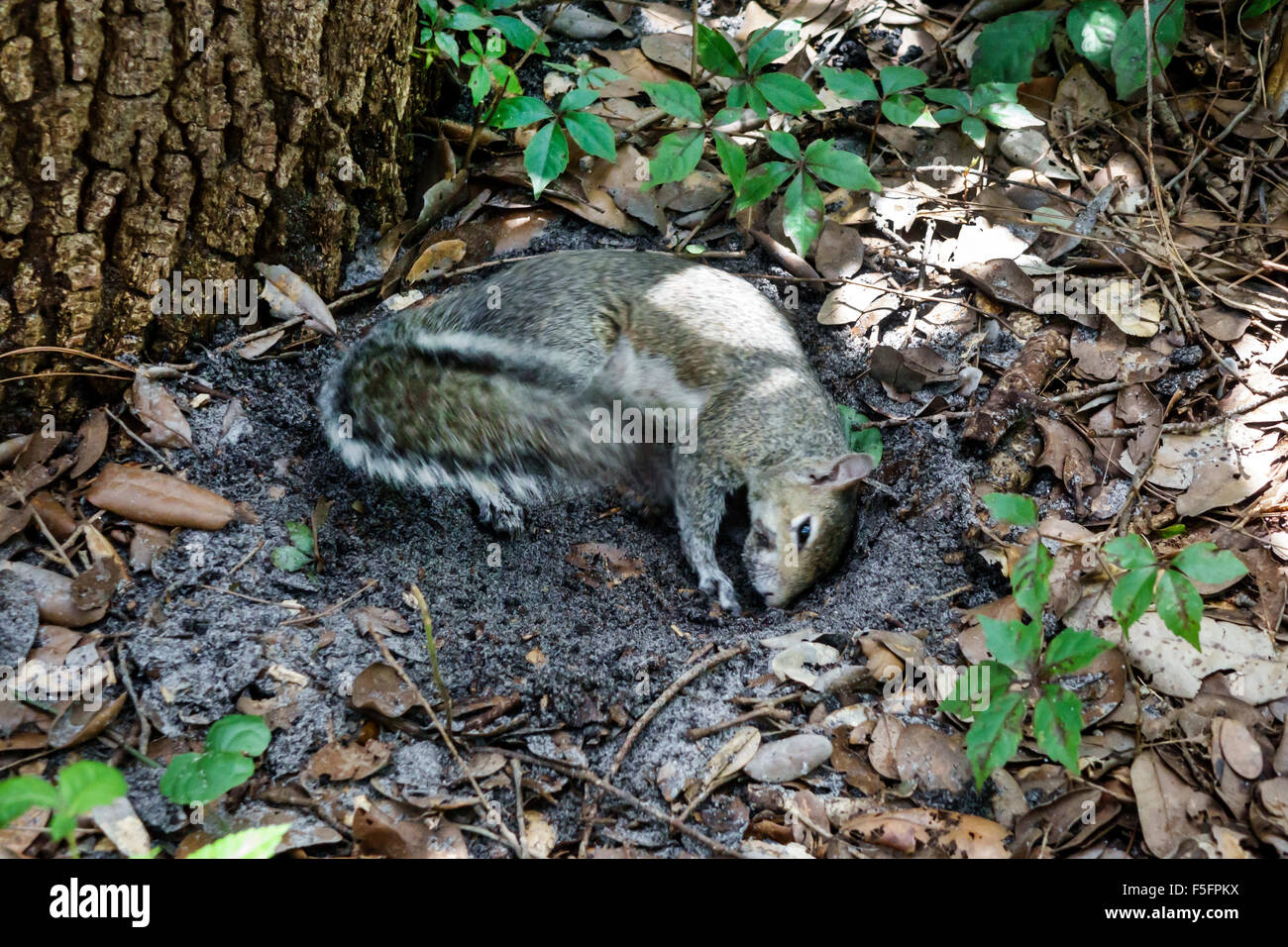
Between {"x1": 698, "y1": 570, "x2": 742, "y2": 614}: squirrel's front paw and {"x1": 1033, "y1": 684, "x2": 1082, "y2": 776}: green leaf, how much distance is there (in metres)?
1.40

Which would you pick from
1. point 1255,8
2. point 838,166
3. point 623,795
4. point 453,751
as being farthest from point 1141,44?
point 453,751

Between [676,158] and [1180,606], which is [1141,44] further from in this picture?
[1180,606]

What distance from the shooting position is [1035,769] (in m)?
3.11

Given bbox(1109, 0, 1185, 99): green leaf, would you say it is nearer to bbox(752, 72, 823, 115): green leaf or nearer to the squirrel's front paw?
bbox(752, 72, 823, 115): green leaf

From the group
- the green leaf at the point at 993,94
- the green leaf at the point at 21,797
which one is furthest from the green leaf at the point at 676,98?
the green leaf at the point at 21,797

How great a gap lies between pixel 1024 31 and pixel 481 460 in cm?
335

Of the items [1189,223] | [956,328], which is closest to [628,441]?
[956,328]

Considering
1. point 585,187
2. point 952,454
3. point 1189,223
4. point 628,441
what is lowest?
point 628,441

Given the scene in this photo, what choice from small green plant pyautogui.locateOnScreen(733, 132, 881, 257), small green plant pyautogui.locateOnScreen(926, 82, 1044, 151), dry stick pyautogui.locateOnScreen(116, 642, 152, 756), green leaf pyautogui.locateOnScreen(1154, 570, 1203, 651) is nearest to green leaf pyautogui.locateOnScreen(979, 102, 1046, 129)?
small green plant pyautogui.locateOnScreen(926, 82, 1044, 151)

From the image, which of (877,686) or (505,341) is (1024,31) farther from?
(877,686)

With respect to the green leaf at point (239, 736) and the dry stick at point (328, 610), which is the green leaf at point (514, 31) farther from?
the green leaf at point (239, 736)

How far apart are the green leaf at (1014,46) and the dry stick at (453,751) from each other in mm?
3839

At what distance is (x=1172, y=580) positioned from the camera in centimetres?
279
